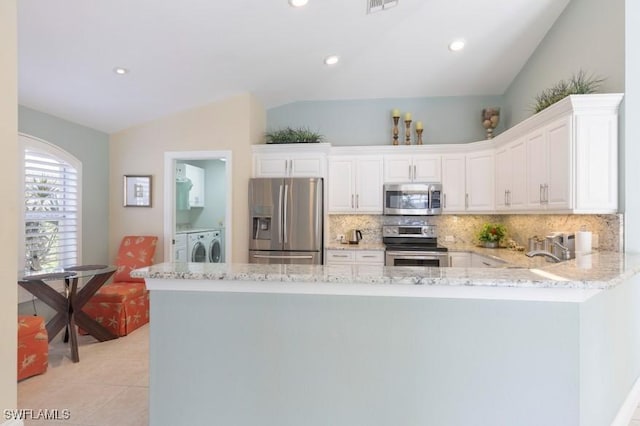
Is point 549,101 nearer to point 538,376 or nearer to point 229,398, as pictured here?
point 538,376

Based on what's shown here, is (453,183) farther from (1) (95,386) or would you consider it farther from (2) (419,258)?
(1) (95,386)

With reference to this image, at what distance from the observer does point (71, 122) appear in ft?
13.1

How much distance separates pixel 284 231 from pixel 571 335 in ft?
10.6

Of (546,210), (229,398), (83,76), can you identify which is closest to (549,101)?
(546,210)

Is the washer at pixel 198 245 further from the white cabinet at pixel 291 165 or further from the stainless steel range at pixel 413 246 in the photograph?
the stainless steel range at pixel 413 246

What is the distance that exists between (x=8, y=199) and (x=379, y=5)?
314 centimetres

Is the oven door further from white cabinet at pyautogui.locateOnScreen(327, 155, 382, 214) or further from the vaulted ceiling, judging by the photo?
the vaulted ceiling

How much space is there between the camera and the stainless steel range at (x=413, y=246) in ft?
13.7

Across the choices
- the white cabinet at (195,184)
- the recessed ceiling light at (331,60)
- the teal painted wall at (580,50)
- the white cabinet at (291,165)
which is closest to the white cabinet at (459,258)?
the teal painted wall at (580,50)

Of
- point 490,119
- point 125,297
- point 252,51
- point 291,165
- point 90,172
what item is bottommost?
point 125,297

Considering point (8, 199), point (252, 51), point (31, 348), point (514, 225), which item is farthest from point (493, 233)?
point (31, 348)

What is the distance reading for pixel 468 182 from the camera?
4.45m

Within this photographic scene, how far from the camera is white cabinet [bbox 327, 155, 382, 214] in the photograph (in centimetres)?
462

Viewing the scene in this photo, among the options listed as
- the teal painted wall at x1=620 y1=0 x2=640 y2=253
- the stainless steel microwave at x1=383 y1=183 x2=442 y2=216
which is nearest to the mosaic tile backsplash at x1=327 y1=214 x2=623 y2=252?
the teal painted wall at x1=620 y1=0 x2=640 y2=253
